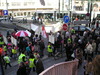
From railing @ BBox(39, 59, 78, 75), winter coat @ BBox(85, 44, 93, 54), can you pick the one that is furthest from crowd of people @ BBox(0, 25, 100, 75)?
railing @ BBox(39, 59, 78, 75)

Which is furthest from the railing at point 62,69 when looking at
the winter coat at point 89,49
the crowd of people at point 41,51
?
the winter coat at point 89,49

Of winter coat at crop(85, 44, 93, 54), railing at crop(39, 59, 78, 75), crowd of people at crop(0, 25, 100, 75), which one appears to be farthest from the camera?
winter coat at crop(85, 44, 93, 54)

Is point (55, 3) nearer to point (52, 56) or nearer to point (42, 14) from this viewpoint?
point (42, 14)

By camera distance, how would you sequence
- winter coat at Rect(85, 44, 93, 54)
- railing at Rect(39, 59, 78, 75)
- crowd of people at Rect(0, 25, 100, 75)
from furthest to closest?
winter coat at Rect(85, 44, 93, 54) < crowd of people at Rect(0, 25, 100, 75) < railing at Rect(39, 59, 78, 75)

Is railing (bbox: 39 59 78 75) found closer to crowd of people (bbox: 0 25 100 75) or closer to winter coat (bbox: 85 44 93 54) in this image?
crowd of people (bbox: 0 25 100 75)

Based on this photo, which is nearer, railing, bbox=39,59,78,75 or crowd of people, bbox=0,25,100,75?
railing, bbox=39,59,78,75

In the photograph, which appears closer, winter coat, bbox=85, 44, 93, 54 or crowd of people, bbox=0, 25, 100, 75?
crowd of people, bbox=0, 25, 100, 75

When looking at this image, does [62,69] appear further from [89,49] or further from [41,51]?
[41,51]

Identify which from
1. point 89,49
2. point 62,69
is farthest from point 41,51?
point 62,69

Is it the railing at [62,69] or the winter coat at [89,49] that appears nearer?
the railing at [62,69]

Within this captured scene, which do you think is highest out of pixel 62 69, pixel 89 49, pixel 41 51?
pixel 62 69

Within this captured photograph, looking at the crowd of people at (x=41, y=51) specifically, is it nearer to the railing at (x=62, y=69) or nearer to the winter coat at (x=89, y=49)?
the winter coat at (x=89, y=49)

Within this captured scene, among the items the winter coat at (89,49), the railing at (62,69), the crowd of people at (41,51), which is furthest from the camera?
the winter coat at (89,49)

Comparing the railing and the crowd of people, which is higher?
the railing
